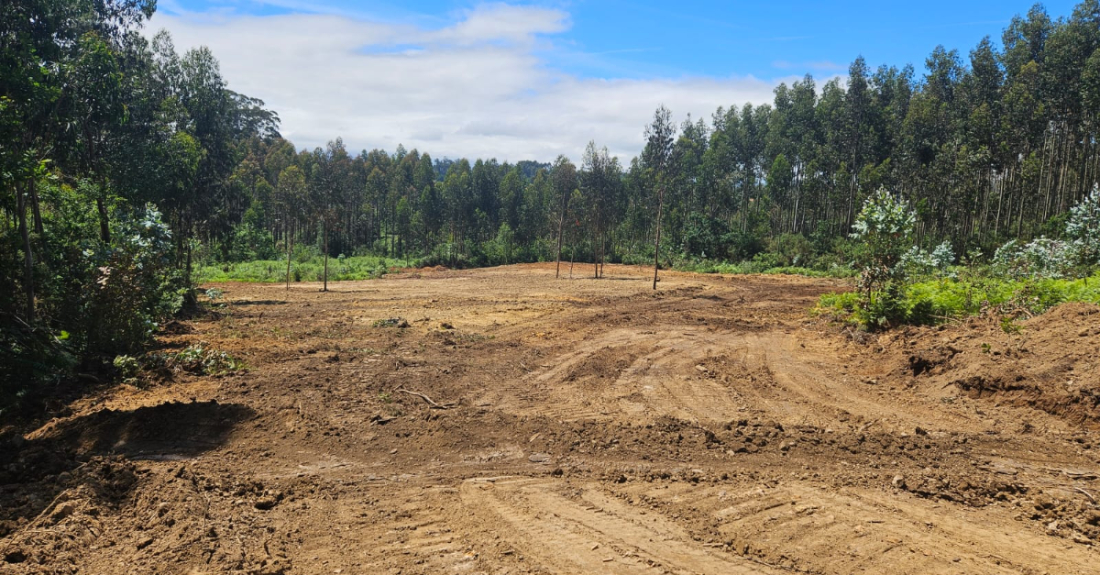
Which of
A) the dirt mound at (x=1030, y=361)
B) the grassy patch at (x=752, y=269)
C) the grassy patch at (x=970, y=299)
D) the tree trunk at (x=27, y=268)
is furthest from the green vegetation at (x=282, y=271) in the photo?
the dirt mound at (x=1030, y=361)

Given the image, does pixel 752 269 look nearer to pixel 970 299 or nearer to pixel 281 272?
pixel 970 299

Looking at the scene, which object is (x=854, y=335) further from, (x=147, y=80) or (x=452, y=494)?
(x=147, y=80)

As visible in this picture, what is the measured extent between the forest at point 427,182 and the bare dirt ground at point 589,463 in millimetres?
2669

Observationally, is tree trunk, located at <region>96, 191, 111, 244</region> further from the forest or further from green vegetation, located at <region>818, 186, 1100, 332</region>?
green vegetation, located at <region>818, 186, 1100, 332</region>

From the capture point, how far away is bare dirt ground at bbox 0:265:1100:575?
4230 millimetres

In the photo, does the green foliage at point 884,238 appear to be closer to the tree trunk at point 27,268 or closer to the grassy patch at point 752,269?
the tree trunk at point 27,268

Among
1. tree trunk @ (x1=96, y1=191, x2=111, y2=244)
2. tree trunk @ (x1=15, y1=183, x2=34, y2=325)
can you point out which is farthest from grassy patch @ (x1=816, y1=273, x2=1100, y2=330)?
tree trunk @ (x1=96, y1=191, x2=111, y2=244)

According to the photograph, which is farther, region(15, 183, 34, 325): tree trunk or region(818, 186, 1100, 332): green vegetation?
region(818, 186, 1100, 332): green vegetation

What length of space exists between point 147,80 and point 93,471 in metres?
19.3

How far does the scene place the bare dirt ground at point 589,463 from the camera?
13.9 ft

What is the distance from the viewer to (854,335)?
12.0m

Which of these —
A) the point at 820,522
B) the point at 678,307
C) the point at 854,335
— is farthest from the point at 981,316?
the point at 678,307

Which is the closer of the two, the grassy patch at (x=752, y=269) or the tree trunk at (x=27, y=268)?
the tree trunk at (x=27, y=268)

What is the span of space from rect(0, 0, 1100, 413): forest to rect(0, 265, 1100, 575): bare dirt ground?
267cm
